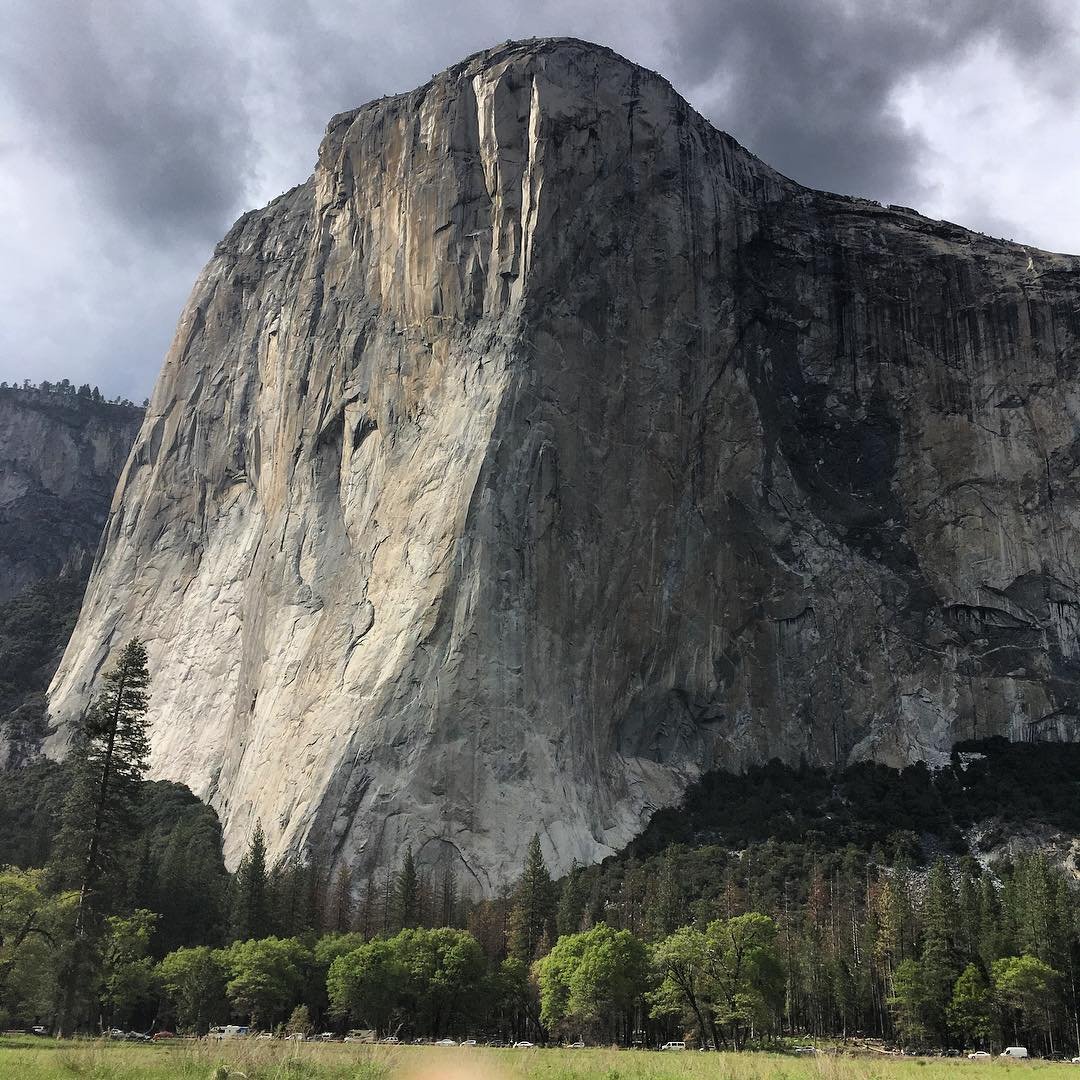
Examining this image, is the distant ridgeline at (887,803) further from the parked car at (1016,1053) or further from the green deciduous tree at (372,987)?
the green deciduous tree at (372,987)

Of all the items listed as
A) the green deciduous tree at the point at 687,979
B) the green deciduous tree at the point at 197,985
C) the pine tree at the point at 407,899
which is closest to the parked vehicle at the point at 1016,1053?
the green deciduous tree at the point at 687,979

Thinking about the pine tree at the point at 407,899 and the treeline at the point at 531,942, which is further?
the pine tree at the point at 407,899

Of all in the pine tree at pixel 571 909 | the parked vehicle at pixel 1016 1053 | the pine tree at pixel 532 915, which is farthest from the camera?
the pine tree at pixel 532 915

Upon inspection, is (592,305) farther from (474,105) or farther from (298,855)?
(298,855)

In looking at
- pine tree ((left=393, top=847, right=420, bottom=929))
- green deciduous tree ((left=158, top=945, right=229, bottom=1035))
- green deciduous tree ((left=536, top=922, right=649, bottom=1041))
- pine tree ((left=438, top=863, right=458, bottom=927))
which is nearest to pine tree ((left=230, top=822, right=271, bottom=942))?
pine tree ((left=393, top=847, right=420, bottom=929))

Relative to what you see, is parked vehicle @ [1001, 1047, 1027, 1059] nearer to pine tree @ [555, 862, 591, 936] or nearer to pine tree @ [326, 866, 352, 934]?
pine tree @ [555, 862, 591, 936]

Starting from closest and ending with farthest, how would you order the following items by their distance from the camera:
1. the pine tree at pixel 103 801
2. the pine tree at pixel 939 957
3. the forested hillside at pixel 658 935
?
the pine tree at pixel 103 801 < the forested hillside at pixel 658 935 < the pine tree at pixel 939 957

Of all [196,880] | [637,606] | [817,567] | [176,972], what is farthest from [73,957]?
[817,567]
